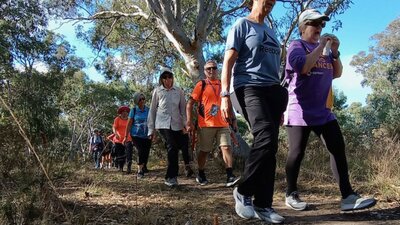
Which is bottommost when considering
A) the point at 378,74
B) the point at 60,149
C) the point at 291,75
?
the point at 60,149

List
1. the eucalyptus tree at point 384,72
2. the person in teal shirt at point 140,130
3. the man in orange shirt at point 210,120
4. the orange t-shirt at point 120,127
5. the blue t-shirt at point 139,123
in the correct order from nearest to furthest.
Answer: the man in orange shirt at point 210,120 → the person in teal shirt at point 140,130 → the blue t-shirt at point 139,123 → the orange t-shirt at point 120,127 → the eucalyptus tree at point 384,72

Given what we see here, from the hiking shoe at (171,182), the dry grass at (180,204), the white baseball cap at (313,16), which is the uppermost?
the white baseball cap at (313,16)

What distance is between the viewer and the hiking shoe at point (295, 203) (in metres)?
3.63

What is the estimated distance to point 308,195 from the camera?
14.8 ft

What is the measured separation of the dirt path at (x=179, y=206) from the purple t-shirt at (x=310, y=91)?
78 cm

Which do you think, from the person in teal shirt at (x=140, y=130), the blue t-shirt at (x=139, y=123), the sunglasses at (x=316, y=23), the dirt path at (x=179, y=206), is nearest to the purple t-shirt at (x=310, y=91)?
the sunglasses at (x=316, y=23)

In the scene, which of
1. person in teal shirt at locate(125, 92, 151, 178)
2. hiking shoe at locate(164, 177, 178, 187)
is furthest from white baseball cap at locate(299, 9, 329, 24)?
person in teal shirt at locate(125, 92, 151, 178)

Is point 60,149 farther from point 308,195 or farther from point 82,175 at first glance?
point 308,195

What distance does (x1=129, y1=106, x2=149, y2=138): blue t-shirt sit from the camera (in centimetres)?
712

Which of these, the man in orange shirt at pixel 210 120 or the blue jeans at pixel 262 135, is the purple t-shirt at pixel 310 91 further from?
the man in orange shirt at pixel 210 120

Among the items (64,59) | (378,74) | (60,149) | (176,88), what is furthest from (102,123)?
(60,149)

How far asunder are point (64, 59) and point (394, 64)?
82.5 feet

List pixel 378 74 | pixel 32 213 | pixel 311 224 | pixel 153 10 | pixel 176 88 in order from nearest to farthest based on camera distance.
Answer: pixel 32 213 < pixel 311 224 < pixel 176 88 < pixel 153 10 < pixel 378 74

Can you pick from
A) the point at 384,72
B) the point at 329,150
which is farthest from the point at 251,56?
the point at 384,72
